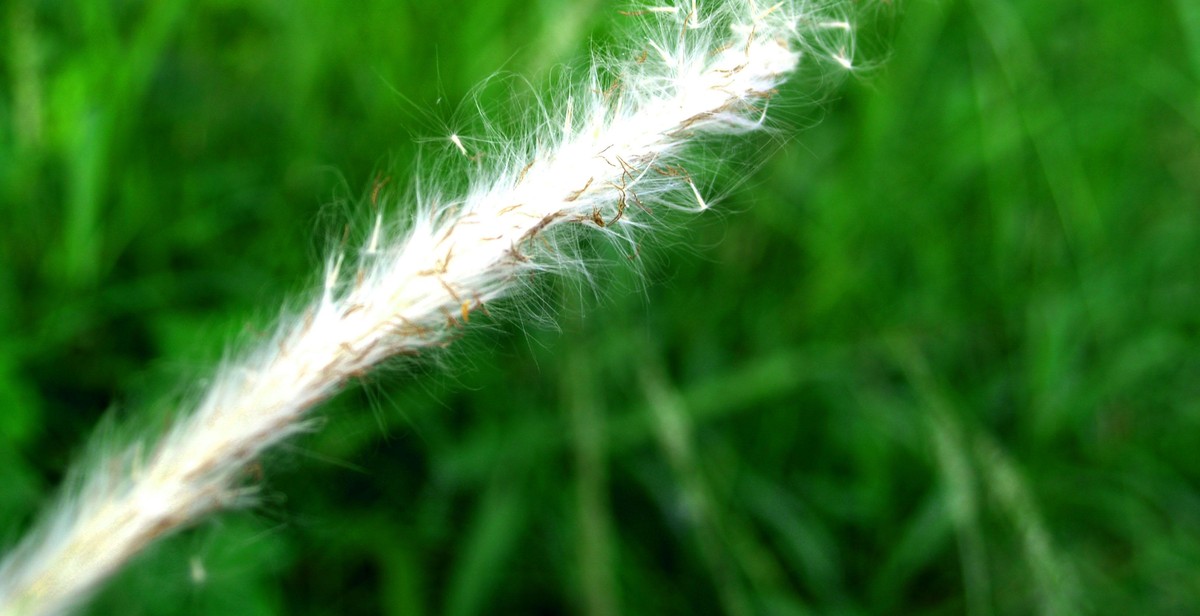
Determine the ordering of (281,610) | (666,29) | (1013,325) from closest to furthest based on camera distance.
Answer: (666,29)
(281,610)
(1013,325)

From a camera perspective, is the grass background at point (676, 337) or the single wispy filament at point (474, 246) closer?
the single wispy filament at point (474, 246)

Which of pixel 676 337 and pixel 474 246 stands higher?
pixel 474 246

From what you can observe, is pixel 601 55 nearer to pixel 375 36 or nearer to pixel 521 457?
pixel 521 457

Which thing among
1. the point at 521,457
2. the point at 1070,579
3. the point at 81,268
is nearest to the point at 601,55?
the point at 521,457

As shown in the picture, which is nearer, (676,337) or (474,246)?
(474,246)

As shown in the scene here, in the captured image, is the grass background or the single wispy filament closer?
the single wispy filament
